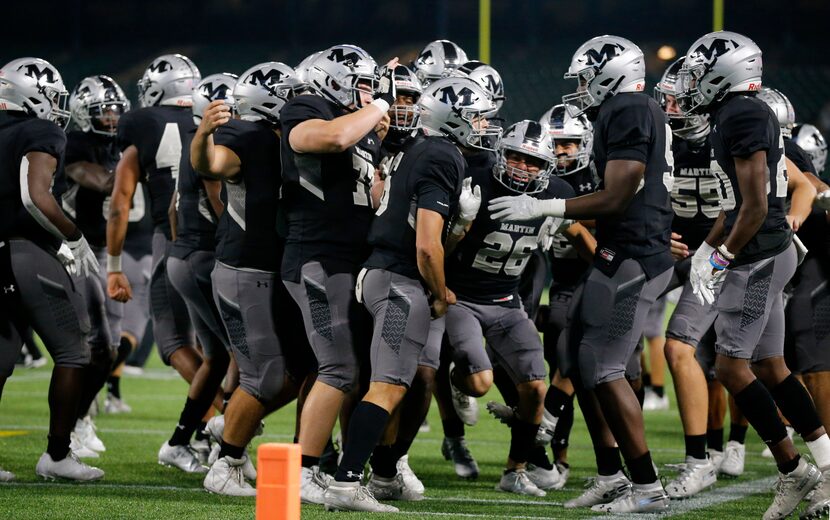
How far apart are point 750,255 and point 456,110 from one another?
56.5 inches

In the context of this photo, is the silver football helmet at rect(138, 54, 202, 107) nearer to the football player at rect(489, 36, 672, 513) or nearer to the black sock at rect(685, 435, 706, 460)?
the football player at rect(489, 36, 672, 513)

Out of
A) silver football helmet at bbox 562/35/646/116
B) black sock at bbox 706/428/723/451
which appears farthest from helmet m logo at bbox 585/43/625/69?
black sock at bbox 706/428/723/451

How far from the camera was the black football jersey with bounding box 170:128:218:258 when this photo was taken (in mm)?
6289

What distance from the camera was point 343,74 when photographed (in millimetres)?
5145

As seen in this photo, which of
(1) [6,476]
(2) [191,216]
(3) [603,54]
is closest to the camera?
(3) [603,54]

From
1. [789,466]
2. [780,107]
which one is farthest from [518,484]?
[780,107]

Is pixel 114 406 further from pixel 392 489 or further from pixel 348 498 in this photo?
pixel 348 498

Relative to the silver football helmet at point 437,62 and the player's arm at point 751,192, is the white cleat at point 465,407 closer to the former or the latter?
the player's arm at point 751,192

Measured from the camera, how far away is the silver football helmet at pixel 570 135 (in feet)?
21.4

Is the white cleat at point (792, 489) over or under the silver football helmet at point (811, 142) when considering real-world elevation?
under

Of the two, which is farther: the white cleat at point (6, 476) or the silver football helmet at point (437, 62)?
the silver football helmet at point (437, 62)

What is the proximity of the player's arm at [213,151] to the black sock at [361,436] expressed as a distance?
1.27 metres

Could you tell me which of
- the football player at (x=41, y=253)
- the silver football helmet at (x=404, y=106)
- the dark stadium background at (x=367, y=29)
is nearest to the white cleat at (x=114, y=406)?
the football player at (x=41, y=253)

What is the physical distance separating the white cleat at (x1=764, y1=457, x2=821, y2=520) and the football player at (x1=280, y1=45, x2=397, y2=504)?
5.95 feet
